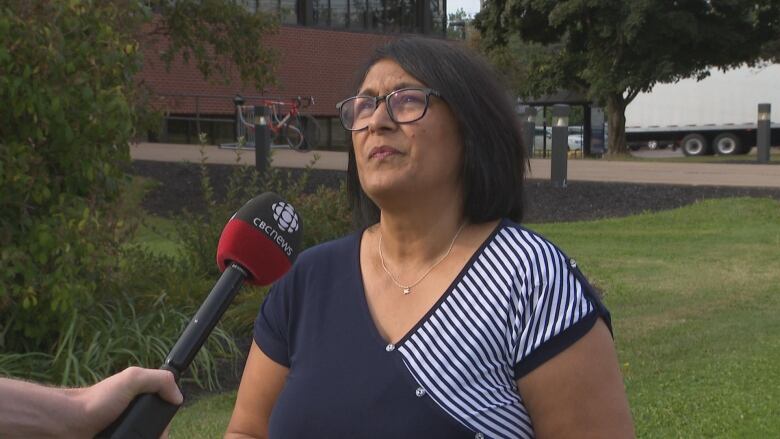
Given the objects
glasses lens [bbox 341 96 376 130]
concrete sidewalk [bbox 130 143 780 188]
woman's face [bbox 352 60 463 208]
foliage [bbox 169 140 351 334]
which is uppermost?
glasses lens [bbox 341 96 376 130]

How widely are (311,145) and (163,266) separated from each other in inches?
781

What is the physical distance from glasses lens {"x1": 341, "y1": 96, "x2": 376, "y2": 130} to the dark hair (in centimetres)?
11

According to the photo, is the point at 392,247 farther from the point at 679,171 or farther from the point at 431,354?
the point at 679,171

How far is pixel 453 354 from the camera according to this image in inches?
99.2

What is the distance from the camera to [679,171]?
21531 millimetres

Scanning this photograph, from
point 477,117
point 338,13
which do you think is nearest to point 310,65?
point 338,13

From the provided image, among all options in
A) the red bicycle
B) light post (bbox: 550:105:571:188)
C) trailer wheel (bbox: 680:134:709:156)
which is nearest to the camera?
light post (bbox: 550:105:571:188)

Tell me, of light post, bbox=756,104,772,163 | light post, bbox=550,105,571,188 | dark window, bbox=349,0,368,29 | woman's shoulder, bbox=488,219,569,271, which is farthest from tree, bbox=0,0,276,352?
dark window, bbox=349,0,368,29

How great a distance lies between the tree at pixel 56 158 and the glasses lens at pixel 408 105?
13.6 feet

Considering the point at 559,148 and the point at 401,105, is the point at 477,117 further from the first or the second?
the point at 559,148

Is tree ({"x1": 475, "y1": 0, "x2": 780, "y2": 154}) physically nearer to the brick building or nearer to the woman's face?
Answer: the brick building

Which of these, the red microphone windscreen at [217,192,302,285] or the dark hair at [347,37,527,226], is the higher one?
the dark hair at [347,37,527,226]

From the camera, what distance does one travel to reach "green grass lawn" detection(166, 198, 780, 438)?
6.13 m

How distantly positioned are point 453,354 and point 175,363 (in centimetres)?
72
